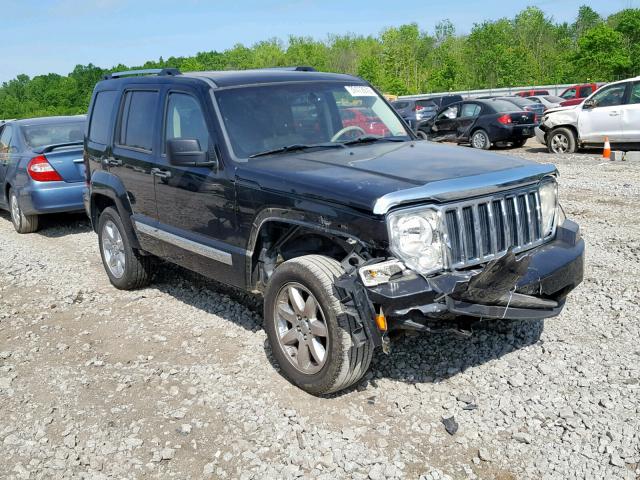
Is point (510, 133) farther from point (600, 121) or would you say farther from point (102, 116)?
point (102, 116)

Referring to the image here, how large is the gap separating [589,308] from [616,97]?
11016mm

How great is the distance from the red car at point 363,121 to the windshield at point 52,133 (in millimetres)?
6012

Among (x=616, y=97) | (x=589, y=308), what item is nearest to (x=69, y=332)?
(x=589, y=308)

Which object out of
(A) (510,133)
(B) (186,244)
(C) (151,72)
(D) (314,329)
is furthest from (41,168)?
(A) (510,133)

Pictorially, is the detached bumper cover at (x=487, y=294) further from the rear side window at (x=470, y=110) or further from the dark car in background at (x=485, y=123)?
the rear side window at (x=470, y=110)

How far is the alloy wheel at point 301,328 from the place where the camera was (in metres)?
4.02

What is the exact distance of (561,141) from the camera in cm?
1612

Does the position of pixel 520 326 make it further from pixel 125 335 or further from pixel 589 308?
pixel 125 335

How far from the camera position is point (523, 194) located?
4.22 m

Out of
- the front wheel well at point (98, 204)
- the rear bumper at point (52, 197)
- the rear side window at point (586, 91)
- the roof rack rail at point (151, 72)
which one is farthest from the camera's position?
the rear side window at point (586, 91)

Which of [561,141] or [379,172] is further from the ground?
[379,172]

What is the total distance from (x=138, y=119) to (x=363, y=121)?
208cm

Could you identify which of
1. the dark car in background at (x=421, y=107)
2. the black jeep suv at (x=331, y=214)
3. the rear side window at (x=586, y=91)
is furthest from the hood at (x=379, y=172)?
the rear side window at (x=586, y=91)

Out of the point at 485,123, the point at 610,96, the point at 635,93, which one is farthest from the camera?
the point at 485,123
